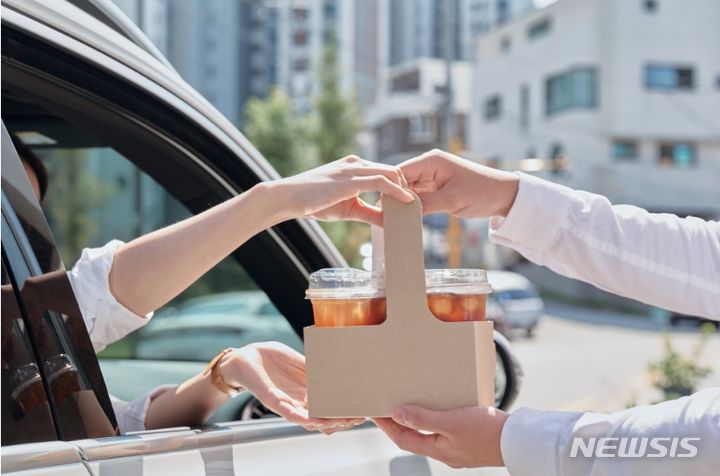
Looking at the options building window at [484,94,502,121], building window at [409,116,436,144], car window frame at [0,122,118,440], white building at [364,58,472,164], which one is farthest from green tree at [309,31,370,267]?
building window at [409,116,436,144]

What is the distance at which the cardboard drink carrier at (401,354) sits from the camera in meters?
1.31

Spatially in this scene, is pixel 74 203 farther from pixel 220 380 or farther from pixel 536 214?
pixel 536 214

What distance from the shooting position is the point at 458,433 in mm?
1305

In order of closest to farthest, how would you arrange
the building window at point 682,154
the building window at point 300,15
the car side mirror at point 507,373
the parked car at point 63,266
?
the parked car at point 63,266
the car side mirror at point 507,373
the building window at point 682,154
the building window at point 300,15

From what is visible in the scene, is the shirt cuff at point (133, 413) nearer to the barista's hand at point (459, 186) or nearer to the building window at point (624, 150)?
the barista's hand at point (459, 186)

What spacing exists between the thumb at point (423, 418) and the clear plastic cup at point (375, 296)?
0.13 meters

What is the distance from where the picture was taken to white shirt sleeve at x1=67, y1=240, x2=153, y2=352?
168 centimetres

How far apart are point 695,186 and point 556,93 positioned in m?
5.61

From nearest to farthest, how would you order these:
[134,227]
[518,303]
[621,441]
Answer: [621,441]
[134,227]
[518,303]

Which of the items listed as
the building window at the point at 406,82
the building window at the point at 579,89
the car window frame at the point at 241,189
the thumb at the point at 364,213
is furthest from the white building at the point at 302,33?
the thumb at the point at 364,213

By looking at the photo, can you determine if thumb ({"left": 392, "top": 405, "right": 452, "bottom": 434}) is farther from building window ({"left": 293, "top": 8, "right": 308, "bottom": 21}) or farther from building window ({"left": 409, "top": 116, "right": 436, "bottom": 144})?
building window ({"left": 293, "top": 8, "right": 308, "bottom": 21})

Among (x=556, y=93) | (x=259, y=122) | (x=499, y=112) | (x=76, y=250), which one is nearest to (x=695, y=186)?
(x=556, y=93)

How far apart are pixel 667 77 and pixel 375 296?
33935 millimetres

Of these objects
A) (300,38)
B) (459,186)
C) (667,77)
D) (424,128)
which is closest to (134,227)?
(459,186)
